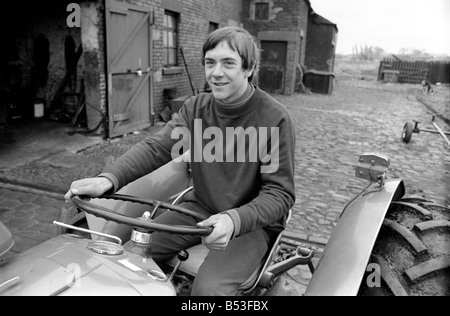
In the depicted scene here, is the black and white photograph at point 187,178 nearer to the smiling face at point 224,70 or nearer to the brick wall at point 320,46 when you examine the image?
the smiling face at point 224,70

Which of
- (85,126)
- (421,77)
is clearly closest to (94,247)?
(85,126)

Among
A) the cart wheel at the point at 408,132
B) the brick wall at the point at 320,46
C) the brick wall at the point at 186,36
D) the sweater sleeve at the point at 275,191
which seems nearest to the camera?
the sweater sleeve at the point at 275,191

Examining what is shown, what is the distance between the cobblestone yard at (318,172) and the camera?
4215 millimetres

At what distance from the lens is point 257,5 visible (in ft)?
56.9

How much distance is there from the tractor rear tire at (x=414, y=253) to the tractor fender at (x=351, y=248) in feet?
0.45

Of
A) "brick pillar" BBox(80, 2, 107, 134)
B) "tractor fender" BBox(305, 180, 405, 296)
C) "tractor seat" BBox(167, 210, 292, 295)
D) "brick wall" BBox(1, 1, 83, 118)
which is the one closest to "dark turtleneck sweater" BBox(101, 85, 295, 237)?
"tractor seat" BBox(167, 210, 292, 295)

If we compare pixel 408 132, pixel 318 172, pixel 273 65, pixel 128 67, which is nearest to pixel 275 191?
pixel 318 172

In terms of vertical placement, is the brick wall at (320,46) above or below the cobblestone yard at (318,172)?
above

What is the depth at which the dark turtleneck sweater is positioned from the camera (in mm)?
2008

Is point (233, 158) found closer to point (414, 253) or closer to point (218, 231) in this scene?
point (218, 231)

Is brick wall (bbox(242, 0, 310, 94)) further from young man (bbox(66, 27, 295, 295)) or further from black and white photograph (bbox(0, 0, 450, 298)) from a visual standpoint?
young man (bbox(66, 27, 295, 295))

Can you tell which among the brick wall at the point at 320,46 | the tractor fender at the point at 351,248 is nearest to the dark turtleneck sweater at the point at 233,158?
the tractor fender at the point at 351,248
